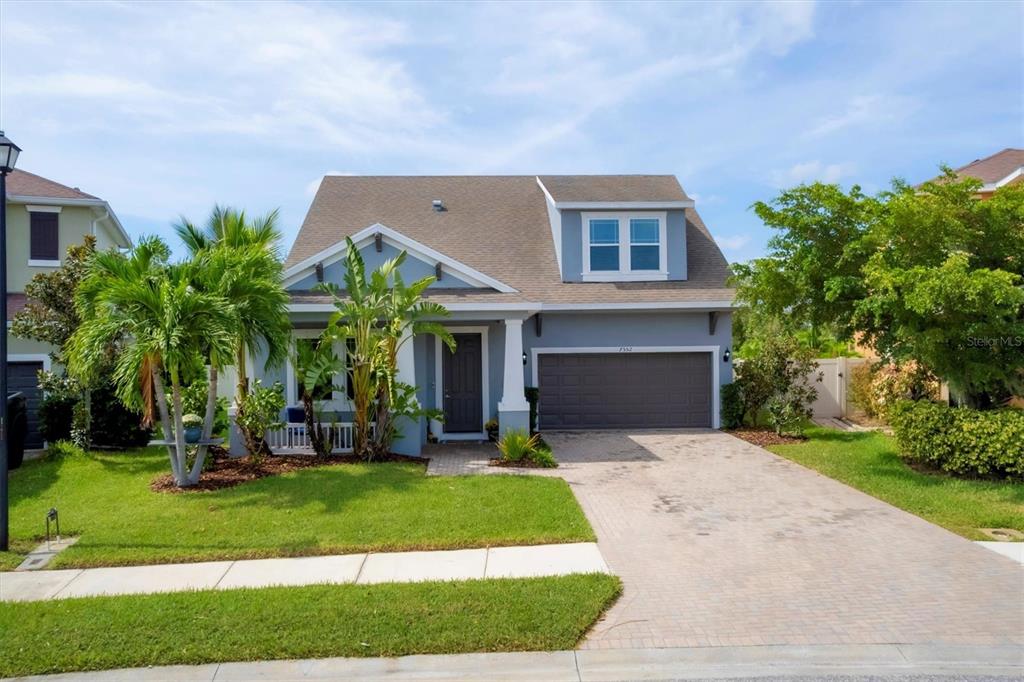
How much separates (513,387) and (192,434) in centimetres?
585

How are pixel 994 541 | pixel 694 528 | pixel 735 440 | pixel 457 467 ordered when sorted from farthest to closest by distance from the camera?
1. pixel 735 440
2. pixel 457 467
3. pixel 694 528
4. pixel 994 541

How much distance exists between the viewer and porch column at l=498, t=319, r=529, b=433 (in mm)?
14173

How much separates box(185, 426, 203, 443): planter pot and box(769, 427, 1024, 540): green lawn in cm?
1070

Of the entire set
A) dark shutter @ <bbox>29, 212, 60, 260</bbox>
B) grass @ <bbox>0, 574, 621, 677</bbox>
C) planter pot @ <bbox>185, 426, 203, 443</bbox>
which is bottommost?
grass @ <bbox>0, 574, 621, 677</bbox>

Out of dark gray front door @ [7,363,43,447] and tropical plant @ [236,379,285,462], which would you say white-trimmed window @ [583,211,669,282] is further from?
dark gray front door @ [7,363,43,447]

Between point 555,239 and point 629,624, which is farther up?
point 555,239

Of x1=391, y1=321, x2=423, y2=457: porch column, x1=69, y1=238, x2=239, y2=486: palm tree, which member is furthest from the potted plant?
x1=391, y1=321, x2=423, y2=457: porch column

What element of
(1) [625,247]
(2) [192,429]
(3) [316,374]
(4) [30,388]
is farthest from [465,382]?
(4) [30,388]

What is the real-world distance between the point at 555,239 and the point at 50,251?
41.3ft

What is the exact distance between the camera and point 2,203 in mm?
8227

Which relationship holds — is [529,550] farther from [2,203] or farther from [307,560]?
[2,203]

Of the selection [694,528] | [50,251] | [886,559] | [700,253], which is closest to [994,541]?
[886,559]

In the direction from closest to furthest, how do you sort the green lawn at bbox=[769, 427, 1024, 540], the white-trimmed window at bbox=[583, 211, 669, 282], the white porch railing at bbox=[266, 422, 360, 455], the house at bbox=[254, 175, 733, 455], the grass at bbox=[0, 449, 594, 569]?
the grass at bbox=[0, 449, 594, 569]
the green lawn at bbox=[769, 427, 1024, 540]
the white porch railing at bbox=[266, 422, 360, 455]
the house at bbox=[254, 175, 733, 455]
the white-trimmed window at bbox=[583, 211, 669, 282]

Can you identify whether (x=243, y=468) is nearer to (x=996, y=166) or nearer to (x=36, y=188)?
(x=36, y=188)
